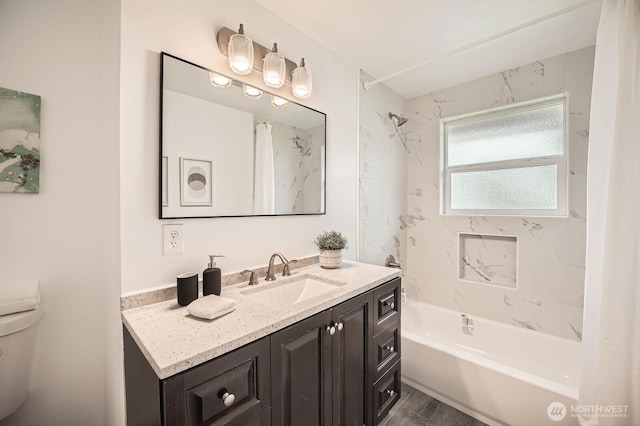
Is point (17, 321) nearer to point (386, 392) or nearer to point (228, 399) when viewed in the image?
point (228, 399)

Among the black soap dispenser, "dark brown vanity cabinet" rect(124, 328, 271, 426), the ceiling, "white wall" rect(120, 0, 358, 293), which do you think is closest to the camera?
"dark brown vanity cabinet" rect(124, 328, 271, 426)

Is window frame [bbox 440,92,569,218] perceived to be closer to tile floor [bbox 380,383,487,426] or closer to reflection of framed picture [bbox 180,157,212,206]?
tile floor [bbox 380,383,487,426]

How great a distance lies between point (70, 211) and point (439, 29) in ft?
7.65

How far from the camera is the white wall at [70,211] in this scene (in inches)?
41.0

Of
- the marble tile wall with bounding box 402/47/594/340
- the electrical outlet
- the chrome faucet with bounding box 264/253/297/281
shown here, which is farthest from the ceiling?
the chrome faucet with bounding box 264/253/297/281

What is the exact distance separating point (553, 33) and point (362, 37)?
128cm

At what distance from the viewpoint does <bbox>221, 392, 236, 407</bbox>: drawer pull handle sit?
0.77 metres

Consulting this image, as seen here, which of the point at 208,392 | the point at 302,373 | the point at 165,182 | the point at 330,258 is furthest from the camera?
the point at 330,258

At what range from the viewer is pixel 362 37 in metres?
1.79

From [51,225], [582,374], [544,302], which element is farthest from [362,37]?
[544,302]

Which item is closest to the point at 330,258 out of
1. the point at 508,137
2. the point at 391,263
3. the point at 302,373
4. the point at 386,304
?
the point at 386,304

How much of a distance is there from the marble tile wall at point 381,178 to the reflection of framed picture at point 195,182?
4.31 feet

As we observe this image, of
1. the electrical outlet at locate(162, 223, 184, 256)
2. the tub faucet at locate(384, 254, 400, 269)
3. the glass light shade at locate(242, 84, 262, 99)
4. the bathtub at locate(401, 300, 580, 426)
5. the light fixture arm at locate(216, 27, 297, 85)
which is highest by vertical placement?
the light fixture arm at locate(216, 27, 297, 85)

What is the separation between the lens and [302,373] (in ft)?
3.29
